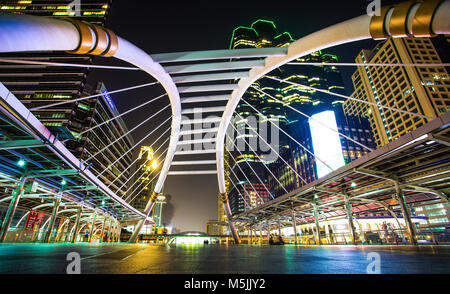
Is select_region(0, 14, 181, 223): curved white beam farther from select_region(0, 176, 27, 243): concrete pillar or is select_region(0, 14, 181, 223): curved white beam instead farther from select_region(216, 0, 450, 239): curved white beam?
select_region(0, 176, 27, 243): concrete pillar

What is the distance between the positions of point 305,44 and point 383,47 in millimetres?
119985

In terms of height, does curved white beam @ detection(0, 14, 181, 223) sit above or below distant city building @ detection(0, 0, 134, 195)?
below

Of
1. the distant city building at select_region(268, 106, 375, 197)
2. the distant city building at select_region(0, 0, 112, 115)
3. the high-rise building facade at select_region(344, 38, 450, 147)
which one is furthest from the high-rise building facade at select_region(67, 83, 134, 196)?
the high-rise building facade at select_region(344, 38, 450, 147)

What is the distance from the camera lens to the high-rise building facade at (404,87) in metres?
78.8

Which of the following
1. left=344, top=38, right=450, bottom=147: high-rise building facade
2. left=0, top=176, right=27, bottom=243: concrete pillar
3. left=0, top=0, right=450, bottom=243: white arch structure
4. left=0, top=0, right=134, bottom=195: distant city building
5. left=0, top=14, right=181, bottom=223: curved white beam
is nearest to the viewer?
left=0, top=14, right=181, bottom=223: curved white beam

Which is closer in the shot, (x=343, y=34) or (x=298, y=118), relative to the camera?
(x=343, y=34)

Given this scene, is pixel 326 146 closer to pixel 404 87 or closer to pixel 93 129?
Answer: pixel 404 87

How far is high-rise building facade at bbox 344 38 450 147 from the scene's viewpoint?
7875 centimetres

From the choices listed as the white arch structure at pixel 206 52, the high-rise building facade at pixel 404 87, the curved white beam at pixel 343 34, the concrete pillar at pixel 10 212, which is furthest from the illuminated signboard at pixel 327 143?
the concrete pillar at pixel 10 212

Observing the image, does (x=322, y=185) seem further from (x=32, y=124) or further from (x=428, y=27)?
(x=32, y=124)

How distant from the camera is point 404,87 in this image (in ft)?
284

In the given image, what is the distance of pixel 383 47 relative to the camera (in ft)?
320

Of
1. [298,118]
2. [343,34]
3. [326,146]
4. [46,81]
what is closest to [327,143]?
[326,146]
